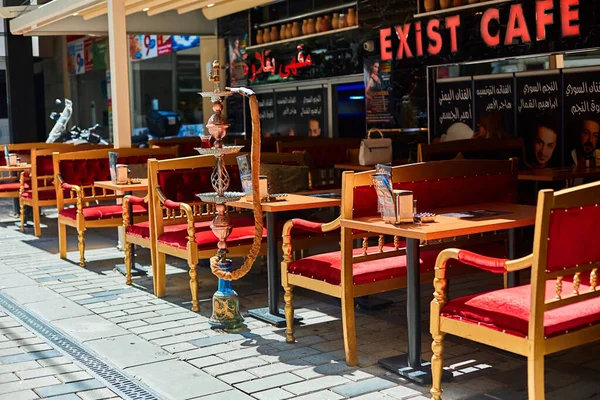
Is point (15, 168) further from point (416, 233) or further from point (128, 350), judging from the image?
point (416, 233)

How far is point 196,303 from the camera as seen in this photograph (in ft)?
20.7

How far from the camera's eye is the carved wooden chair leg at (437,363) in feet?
12.9

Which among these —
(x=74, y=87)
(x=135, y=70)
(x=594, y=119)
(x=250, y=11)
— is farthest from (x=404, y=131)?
(x=74, y=87)

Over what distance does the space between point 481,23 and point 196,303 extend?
5137mm

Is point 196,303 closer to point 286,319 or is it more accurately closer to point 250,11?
point 286,319

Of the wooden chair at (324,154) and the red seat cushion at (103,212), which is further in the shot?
the wooden chair at (324,154)

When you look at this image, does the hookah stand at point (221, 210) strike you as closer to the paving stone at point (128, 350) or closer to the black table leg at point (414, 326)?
the paving stone at point (128, 350)

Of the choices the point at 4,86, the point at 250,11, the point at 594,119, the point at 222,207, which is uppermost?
the point at 250,11

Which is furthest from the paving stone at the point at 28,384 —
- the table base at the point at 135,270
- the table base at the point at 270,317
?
the table base at the point at 135,270

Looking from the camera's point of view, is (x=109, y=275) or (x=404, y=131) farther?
(x=404, y=131)

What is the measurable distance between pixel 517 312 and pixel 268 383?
4.99 feet

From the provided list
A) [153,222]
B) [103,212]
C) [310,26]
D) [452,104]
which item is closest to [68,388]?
[153,222]

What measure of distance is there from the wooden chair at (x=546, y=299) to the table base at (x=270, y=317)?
2.00 m

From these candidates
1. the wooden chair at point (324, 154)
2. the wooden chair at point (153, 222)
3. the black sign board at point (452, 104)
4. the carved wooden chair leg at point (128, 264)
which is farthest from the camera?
the wooden chair at point (324, 154)
